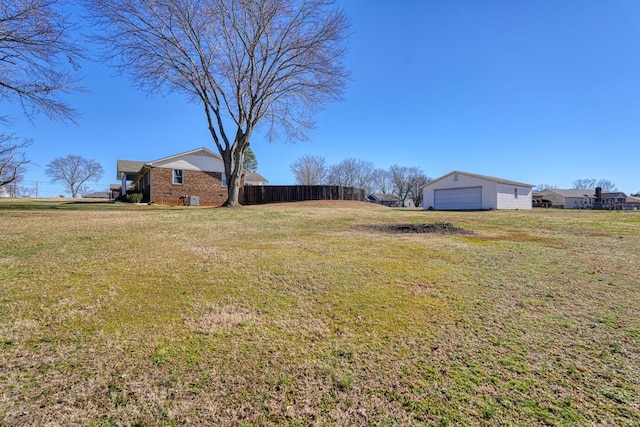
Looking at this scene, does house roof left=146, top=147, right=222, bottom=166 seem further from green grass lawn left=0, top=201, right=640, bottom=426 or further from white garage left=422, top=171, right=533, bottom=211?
white garage left=422, top=171, right=533, bottom=211

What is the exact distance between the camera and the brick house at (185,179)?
2094 cm

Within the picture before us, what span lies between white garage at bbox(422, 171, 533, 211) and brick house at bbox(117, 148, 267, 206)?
58.1ft

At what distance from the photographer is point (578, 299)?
3.20m

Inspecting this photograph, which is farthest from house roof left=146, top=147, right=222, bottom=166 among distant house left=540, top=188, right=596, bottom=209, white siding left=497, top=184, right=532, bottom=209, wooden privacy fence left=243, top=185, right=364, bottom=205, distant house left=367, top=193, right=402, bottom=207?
distant house left=540, top=188, right=596, bottom=209

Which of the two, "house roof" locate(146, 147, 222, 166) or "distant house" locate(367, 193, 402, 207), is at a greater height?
"house roof" locate(146, 147, 222, 166)

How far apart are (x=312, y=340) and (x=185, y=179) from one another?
2229 cm

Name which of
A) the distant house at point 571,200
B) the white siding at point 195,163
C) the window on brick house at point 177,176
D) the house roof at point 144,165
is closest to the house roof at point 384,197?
the distant house at point 571,200

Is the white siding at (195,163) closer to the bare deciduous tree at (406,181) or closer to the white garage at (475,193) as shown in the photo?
the white garage at (475,193)

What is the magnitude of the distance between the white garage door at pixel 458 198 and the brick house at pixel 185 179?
17.7 m

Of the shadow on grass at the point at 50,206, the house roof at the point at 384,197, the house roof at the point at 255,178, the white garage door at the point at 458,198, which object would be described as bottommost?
the shadow on grass at the point at 50,206

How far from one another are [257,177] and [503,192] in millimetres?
23622

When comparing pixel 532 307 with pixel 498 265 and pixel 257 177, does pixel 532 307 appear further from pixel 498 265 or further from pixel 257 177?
pixel 257 177

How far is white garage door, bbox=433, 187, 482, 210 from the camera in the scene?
22930mm

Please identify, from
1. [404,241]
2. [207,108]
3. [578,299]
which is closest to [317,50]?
[207,108]
